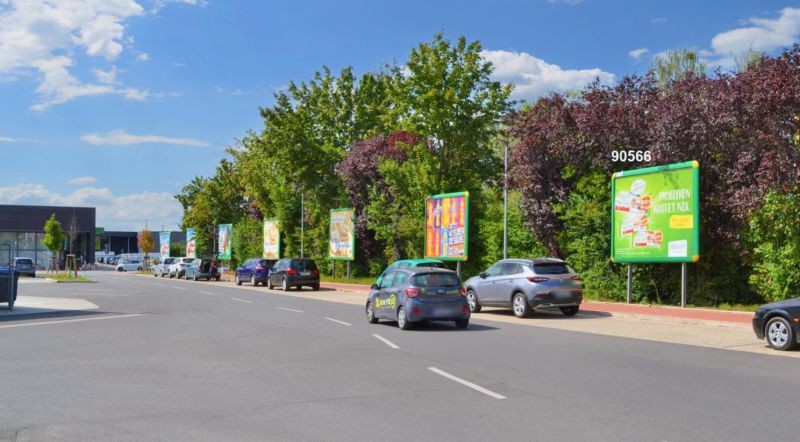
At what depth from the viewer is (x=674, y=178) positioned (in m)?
22.3

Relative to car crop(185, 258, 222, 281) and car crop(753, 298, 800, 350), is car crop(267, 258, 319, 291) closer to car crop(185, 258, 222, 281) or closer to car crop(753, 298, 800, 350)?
car crop(185, 258, 222, 281)

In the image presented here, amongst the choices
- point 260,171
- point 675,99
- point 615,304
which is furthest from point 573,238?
point 260,171

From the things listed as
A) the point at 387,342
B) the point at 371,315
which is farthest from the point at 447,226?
the point at 387,342

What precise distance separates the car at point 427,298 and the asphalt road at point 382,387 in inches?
20.9

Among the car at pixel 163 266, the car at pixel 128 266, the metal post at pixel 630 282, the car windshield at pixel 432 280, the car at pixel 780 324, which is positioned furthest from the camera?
the car at pixel 128 266

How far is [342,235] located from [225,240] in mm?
24979

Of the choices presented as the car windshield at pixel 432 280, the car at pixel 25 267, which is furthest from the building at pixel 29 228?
the car windshield at pixel 432 280

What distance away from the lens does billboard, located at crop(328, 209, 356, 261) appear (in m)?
41.8

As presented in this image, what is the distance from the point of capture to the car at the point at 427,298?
17.0 meters

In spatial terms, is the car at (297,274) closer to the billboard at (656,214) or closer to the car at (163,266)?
the billboard at (656,214)

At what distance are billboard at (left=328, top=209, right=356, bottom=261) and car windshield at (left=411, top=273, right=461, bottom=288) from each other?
79.8 feet

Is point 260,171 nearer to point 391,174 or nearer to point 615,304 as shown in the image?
point 391,174

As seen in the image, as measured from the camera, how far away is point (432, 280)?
17.2 m

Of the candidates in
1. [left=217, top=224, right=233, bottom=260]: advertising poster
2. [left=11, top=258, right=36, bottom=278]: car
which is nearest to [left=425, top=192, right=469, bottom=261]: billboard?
[left=217, top=224, right=233, bottom=260]: advertising poster
